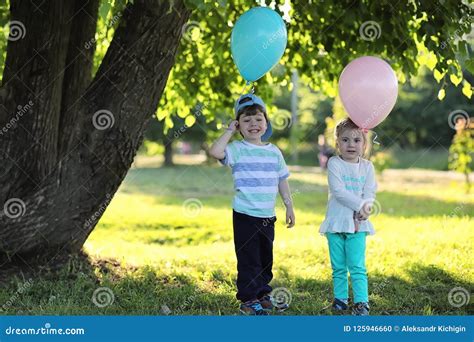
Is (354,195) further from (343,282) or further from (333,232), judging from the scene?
(343,282)

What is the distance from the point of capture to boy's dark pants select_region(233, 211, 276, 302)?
4.01 meters

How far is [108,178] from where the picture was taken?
4980 millimetres

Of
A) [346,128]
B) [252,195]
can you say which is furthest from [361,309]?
[346,128]

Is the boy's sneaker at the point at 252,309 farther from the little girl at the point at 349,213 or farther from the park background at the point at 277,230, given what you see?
the little girl at the point at 349,213

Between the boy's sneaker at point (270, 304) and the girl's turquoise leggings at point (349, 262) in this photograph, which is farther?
the boy's sneaker at point (270, 304)

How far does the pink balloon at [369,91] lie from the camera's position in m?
4.27

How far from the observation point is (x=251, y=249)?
4031 millimetres

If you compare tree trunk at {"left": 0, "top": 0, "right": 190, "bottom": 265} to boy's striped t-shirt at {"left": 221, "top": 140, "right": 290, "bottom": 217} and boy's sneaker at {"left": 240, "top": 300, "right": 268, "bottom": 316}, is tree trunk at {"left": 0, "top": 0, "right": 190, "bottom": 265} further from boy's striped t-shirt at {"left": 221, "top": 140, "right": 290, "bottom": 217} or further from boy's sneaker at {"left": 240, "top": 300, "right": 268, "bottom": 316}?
boy's sneaker at {"left": 240, "top": 300, "right": 268, "bottom": 316}

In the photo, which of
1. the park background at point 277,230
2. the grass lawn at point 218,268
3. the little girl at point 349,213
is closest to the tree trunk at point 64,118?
the park background at point 277,230

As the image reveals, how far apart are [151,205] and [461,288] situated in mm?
7819

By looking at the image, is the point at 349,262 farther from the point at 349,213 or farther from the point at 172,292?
the point at 172,292

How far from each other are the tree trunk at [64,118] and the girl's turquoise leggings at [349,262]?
6.05 ft

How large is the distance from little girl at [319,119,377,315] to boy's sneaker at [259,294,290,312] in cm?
34

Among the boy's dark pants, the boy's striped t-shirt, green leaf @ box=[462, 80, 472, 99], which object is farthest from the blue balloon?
green leaf @ box=[462, 80, 472, 99]
